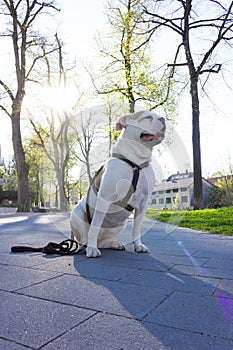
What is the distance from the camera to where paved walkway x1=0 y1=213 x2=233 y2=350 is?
1.25 m

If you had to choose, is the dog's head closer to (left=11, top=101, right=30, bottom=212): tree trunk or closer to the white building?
the white building

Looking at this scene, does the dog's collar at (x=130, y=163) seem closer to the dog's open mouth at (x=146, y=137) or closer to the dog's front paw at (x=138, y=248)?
the dog's open mouth at (x=146, y=137)

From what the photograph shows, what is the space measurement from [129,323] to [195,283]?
30.8 inches

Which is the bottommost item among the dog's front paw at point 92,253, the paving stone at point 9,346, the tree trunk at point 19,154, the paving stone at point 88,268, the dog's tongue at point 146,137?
the paving stone at point 9,346

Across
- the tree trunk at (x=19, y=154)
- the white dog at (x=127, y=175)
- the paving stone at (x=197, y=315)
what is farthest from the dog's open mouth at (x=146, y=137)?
the tree trunk at (x=19, y=154)

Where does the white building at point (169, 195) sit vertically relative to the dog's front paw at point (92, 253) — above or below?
above

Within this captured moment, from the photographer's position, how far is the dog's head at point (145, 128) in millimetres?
2973

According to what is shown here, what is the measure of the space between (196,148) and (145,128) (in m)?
→ 9.94

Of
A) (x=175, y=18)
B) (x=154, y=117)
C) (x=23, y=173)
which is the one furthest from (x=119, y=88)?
(x=154, y=117)

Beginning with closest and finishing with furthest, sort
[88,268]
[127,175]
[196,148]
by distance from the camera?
1. [88,268]
2. [127,175]
3. [196,148]

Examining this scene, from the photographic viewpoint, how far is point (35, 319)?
1.45 m

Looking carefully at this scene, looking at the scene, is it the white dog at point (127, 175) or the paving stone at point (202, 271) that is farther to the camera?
the white dog at point (127, 175)

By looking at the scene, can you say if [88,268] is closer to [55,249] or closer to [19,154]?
[55,249]

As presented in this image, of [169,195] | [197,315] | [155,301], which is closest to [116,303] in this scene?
[155,301]
